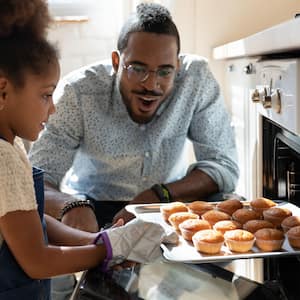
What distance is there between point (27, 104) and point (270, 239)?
1.53 ft

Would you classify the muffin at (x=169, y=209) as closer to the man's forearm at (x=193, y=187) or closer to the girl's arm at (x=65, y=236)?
the girl's arm at (x=65, y=236)

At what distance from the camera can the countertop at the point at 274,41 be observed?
0.91m

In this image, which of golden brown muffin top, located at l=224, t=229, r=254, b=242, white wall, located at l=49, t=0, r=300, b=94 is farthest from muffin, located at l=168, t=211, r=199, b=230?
white wall, located at l=49, t=0, r=300, b=94

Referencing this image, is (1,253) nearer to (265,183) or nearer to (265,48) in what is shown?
(265,48)

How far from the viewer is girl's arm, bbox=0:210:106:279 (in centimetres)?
85

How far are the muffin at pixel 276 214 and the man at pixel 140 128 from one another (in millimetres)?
417

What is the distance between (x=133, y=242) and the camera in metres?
0.94

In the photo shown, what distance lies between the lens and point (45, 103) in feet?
3.00

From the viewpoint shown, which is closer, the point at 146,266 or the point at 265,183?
the point at 146,266

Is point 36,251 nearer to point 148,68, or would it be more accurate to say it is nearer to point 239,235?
point 239,235

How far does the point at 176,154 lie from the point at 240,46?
14.5 inches

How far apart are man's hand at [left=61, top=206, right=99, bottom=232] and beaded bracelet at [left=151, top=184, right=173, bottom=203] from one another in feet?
0.78

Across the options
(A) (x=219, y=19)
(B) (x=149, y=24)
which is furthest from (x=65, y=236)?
(A) (x=219, y=19)

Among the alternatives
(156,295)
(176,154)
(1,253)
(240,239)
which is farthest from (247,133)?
(1,253)
